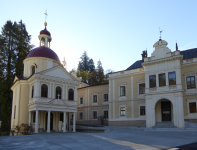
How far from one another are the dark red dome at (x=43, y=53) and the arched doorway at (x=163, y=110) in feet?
56.8

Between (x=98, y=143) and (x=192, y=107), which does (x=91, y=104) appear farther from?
(x=98, y=143)

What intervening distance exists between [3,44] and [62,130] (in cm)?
2081

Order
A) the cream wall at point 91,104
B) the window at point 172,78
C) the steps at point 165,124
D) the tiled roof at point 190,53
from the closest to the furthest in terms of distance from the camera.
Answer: the steps at point 165,124
the window at point 172,78
the tiled roof at point 190,53
the cream wall at point 91,104

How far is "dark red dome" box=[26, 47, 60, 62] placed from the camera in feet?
103

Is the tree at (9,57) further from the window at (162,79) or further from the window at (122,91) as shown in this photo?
the window at (162,79)

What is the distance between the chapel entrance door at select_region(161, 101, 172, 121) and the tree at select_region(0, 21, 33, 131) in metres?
24.8

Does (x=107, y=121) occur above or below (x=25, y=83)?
below

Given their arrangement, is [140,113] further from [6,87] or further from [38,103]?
[6,87]

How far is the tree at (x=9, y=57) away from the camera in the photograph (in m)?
34.2

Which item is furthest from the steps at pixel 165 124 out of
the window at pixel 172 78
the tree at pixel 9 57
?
the tree at pixel 9 57

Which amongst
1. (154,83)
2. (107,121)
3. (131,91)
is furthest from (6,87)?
(154,83)

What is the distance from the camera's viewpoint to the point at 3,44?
37094 millimetres

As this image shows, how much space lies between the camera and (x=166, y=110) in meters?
27.2

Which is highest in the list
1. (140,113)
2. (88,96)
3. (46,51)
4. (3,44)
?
(3,44)
